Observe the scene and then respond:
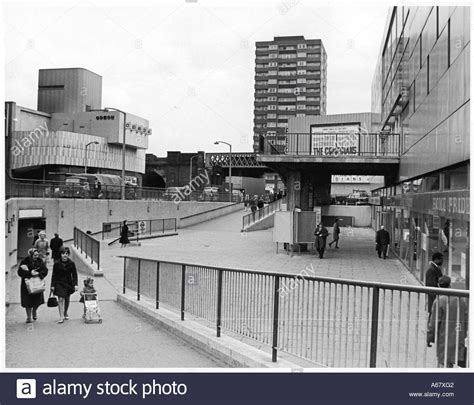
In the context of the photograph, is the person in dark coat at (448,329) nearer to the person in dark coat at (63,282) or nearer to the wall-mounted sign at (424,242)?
the person in dark coat at (63,282)

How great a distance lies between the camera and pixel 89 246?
19.0 m

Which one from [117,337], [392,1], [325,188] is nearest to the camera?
[392,1]

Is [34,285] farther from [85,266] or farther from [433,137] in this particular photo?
[85,266]

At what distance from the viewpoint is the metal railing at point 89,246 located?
1751cm

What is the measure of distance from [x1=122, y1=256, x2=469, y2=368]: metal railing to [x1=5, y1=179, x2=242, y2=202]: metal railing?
32.6 ft

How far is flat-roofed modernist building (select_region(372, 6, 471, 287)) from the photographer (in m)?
8.90

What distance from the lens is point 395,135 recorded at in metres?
20.9

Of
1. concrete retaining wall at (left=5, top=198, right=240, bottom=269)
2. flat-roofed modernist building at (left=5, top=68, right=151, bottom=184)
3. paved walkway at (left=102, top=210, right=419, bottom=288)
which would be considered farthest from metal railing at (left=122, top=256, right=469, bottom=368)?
flat-roofed modernist building at (left=5, top=68, right=151, bottom=184)

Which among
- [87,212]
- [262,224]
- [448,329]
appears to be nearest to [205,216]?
[262,224]

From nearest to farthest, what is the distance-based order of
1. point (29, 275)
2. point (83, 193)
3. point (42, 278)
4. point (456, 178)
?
point (29, 275) < point (42, 278) < point (456, 178) < point (83, 193)

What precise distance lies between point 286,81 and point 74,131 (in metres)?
54.6
